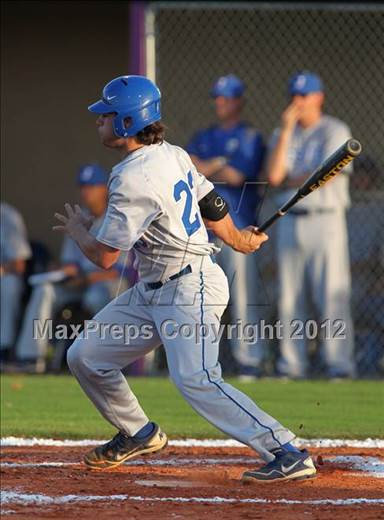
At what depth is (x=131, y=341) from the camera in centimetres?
590

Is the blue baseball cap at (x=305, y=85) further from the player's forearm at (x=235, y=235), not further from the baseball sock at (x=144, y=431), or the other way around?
the baseball sock at (x=144, y=431)

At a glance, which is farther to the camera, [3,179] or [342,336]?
[3,179]

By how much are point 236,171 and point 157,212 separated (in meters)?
4.73

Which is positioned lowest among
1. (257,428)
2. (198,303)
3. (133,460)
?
(133,460)

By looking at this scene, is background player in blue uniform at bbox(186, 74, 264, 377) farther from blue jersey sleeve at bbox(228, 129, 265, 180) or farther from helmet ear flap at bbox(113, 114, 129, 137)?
helmet ear flap at bbox(113, 114, 129, 137)

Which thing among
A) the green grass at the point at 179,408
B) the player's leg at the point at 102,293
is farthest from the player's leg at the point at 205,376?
the player's leg at the point at 102,293

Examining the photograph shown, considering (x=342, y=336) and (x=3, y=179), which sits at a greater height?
(x=3, y=179)

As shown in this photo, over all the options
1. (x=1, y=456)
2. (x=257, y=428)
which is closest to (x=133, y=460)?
(x=1, y=456)

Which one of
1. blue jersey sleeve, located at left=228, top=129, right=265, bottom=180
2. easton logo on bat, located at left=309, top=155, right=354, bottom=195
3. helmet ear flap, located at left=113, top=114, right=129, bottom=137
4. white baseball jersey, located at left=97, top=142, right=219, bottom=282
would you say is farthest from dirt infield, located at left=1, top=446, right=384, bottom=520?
blue jersey sleeve, located at left=228, top=129, right=265, bottom=180

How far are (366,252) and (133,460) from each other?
504cm

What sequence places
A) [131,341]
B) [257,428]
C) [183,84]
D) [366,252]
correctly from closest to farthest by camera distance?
1. [257,428]
2. [131,341]
3. [366,252]
4. [183,84]

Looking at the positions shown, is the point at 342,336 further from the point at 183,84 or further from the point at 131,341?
the point at 131,341

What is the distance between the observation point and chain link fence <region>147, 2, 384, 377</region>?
469 inches

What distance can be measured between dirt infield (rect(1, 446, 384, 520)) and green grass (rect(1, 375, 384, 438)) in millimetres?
732
